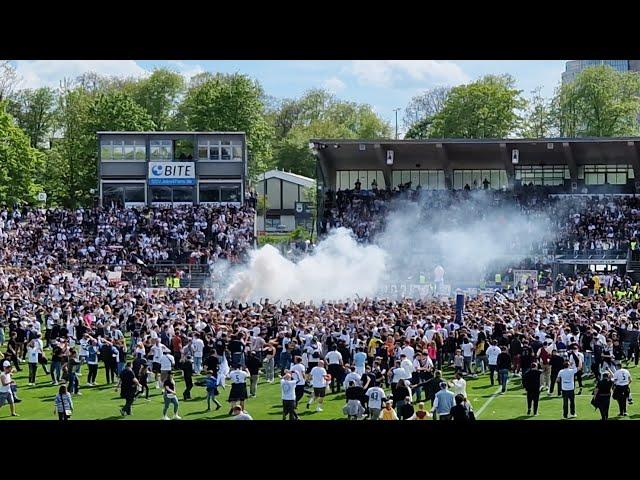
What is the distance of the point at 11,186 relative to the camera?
174ft

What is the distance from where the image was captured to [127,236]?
135 feet

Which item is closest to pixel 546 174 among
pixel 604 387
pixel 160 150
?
pixel 160 150

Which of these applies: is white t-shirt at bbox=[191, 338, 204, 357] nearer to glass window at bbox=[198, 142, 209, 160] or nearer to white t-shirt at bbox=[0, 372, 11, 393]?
white t-shirt at bbox=[0, 372, 11, 393]

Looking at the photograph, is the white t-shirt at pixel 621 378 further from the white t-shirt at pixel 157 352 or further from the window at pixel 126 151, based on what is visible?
the window at pixel 126 151

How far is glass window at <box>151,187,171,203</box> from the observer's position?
4619 cm

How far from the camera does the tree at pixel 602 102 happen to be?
199 feet

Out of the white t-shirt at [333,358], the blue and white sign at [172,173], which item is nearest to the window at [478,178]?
the blue and white sign at [172,173]

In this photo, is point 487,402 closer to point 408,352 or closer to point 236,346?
point 408,352

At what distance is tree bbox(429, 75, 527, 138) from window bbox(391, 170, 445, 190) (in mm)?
14621

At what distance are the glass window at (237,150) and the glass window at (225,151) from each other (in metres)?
0.20
